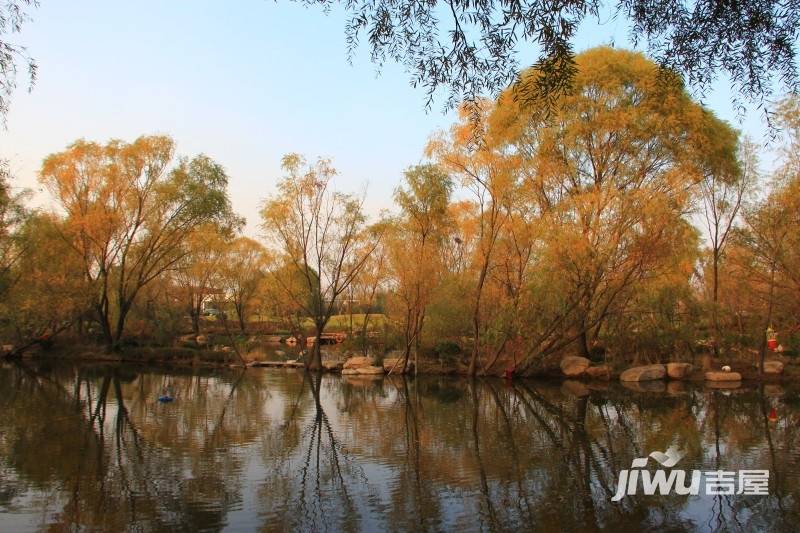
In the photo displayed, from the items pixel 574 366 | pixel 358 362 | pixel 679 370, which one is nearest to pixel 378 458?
pixel 574 366

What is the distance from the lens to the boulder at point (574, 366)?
24641 mm

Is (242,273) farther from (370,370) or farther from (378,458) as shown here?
(378,458)

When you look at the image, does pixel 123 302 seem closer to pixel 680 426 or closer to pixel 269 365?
pixel 269 365

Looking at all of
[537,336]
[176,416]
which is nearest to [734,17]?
[176,416]

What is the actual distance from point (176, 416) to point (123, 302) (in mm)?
20028

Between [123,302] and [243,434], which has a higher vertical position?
[123,302]

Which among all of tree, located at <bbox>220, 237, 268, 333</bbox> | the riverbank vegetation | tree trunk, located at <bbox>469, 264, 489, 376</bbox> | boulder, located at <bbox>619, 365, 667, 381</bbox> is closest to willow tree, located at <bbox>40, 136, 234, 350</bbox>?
the riverbank vegetation

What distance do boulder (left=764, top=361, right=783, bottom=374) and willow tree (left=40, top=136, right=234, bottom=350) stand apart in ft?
86.2

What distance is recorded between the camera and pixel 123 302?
32625 mm

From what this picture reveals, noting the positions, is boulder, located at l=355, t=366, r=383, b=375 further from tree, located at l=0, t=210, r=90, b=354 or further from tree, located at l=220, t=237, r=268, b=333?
tree, located at l=220, t=237, r=268, b=333

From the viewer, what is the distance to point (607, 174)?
25.4m

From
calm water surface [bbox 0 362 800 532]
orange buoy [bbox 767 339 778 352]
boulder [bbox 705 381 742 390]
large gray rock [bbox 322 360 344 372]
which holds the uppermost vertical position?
orange buoy [bbox 767 339 778 352]

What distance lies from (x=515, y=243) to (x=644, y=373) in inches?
269

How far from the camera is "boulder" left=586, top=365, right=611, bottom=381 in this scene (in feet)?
80.1
